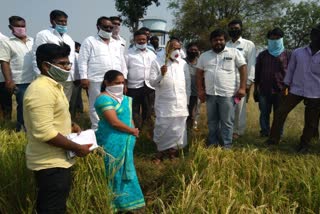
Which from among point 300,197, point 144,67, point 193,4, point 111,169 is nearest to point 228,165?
point 300,197

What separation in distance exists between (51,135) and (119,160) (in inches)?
35.0

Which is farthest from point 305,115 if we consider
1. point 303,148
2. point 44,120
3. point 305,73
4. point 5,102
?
point 5,102

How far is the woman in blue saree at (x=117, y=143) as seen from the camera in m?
2.93

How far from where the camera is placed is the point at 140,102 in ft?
18.2

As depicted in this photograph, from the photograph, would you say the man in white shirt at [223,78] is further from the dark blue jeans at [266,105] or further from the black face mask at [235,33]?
the dark blue jeans at [266,105]

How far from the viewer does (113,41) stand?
5051 mm

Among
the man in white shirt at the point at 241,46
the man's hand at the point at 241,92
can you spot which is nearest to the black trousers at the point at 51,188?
the man's hand at the point at 241,92

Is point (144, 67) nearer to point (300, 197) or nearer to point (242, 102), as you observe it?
point (242, 102)

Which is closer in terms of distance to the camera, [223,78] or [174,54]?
[174,54]

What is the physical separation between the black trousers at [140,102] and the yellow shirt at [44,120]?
2.96 metres

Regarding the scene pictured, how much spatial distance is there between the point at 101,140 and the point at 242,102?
3.26 metres

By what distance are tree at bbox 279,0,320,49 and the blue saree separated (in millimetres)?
40787

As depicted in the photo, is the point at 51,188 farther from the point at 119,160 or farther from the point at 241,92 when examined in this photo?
the point at 241,92

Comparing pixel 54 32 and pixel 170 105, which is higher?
pixel 54 32
